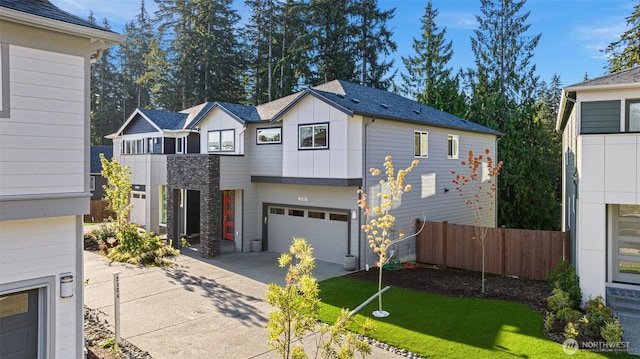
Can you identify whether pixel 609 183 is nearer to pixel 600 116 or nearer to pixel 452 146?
pixel 600 116

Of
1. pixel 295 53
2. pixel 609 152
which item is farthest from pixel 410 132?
pixel 295 53

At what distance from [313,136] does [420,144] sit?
16.2ft

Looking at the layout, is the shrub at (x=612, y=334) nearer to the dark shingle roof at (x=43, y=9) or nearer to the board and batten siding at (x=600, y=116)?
the board and batten siding at (x=600, y=116)

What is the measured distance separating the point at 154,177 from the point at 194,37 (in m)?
19.8

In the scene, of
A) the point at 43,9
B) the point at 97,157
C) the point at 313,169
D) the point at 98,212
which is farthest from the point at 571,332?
the point at 97,157

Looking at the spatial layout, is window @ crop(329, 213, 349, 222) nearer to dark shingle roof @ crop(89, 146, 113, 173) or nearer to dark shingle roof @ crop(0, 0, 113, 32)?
dark shingle roof @ crop(0, 0, 113, 32)

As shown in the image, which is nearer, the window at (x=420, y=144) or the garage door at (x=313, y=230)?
the garage door at (x=313, y=230)

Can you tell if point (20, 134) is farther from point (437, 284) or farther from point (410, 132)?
point (410, 132)

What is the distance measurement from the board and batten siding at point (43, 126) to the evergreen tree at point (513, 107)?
24917mm

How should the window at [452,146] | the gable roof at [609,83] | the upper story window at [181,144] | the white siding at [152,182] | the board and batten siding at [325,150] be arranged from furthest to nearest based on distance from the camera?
1. the upper story window at [181,144]
2. the white siding at [152,182]
3. the window at [452,146]
4. the board and batten siding at [325,150]
5. the gable roof at [609,83]

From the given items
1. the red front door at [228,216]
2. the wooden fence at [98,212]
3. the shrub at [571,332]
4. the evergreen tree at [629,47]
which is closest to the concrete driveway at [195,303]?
the red front door at [228,216]

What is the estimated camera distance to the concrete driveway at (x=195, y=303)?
8.05 metres

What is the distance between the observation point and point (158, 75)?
3844 cm

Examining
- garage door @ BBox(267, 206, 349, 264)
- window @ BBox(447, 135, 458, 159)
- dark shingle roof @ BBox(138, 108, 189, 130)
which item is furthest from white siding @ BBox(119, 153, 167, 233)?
window @ BBox(447, 135, 458, 159)
